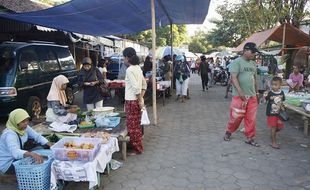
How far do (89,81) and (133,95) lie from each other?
1.87 m

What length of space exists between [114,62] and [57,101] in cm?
1141

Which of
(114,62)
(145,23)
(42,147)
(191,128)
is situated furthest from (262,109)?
(114,62)

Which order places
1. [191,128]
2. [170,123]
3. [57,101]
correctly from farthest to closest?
[170,123]
[191,128]
[57,101]

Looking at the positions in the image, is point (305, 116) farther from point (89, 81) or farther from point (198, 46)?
point (198, 46)

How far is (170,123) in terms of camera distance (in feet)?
26.4

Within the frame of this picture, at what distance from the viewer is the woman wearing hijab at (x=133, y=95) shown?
17.1 ft

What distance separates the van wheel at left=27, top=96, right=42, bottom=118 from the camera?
850 cm

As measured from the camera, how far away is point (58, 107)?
6258 mm

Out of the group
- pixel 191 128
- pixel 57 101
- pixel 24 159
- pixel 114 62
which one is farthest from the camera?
pixel 114 62

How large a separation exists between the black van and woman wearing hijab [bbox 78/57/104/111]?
86.7 inches

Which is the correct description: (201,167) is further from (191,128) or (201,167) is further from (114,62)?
(114,62)

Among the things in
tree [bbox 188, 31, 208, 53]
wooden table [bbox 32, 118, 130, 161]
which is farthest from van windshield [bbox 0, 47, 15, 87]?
tree [bbox 188, 31, 208, 53]

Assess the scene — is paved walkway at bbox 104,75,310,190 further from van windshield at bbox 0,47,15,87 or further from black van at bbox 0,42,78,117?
van windshield at bbox 0,47,15,87

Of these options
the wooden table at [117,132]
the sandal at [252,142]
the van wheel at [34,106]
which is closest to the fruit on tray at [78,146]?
the wooden table at [117,132]
